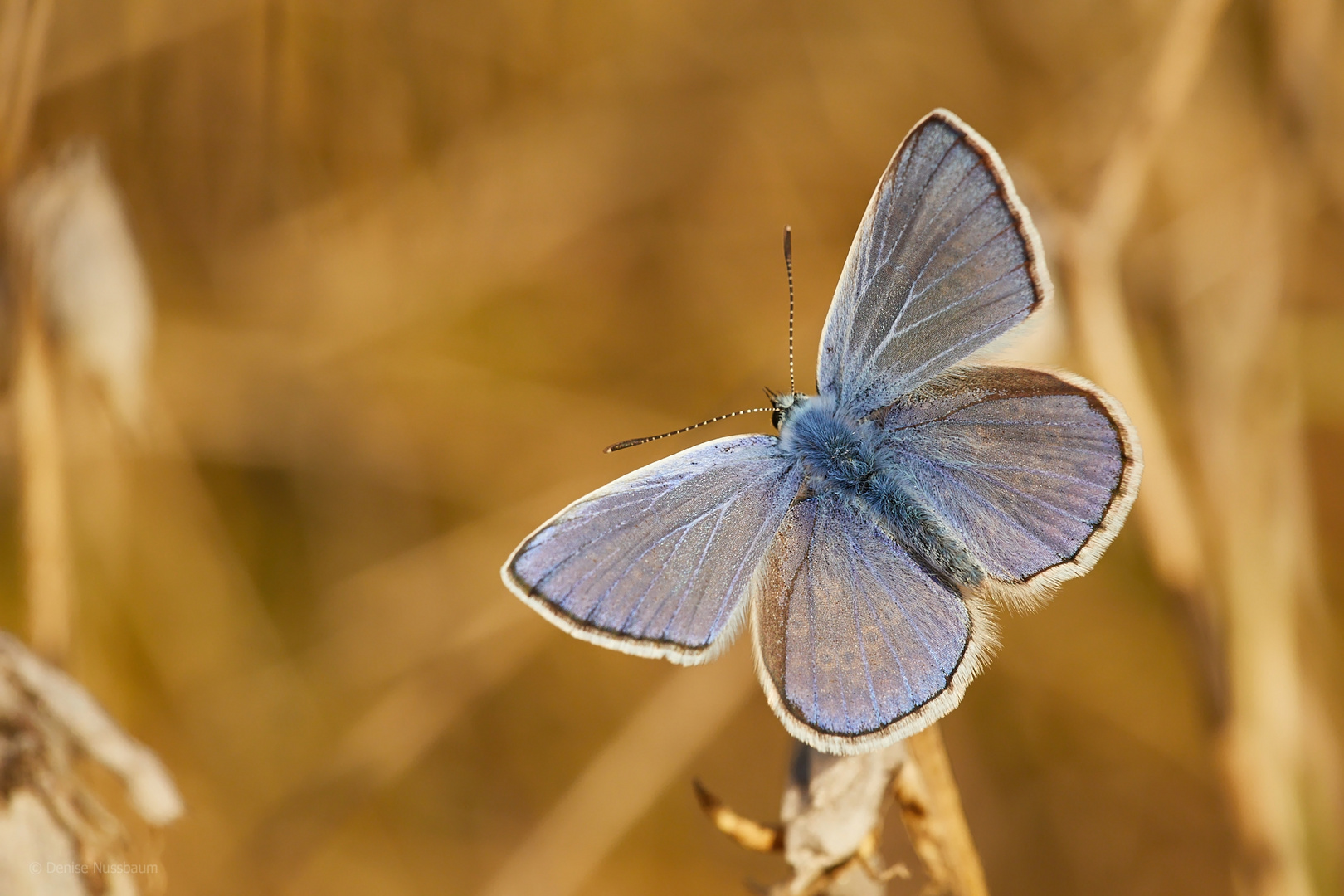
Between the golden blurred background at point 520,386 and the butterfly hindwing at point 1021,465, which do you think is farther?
the golden blurred background at point 520,386

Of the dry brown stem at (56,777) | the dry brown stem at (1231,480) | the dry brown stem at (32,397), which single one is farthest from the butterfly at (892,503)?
the dry brown stem at (32,397)

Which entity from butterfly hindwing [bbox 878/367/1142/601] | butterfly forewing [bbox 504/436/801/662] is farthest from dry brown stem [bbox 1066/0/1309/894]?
butterfly forewing [bbox 504/436/801/662]

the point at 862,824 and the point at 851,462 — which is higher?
the point at 851,462

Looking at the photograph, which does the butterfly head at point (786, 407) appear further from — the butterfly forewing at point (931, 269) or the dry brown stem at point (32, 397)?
the dry brown stem at point (32, 397)

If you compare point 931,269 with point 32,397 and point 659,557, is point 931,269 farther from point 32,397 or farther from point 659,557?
point 32,397

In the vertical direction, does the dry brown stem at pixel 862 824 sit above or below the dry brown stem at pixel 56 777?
below

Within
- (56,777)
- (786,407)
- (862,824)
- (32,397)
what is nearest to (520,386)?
(786,407)

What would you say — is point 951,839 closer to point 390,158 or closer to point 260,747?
point 260,747

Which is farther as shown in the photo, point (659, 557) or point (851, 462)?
point (851, 462)
